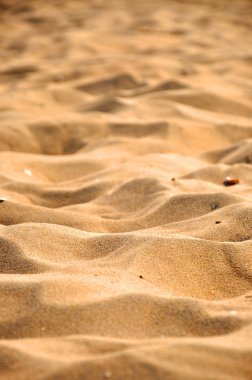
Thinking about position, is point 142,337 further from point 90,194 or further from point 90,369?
point 90,194

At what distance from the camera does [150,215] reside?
213cm

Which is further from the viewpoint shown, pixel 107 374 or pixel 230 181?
pixel 230 181

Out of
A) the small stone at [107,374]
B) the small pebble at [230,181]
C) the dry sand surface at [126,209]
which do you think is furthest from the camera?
the small pebble at [230,181]

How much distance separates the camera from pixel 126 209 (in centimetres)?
230

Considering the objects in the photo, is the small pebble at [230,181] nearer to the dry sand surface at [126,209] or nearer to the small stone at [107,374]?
the dry sand surface at [126,209]

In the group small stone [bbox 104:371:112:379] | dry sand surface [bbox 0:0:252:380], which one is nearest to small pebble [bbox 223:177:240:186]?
dry sand surface [bbox 0:0:252:380]

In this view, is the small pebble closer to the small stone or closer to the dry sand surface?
the dry sand surface

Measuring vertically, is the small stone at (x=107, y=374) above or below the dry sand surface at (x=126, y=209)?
above

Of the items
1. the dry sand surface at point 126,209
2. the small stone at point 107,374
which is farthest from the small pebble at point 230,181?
the small stone at point 107,374

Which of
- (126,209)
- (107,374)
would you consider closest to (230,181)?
(126,209)

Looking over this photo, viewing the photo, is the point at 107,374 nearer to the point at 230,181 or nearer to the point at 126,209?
the point at 126,209

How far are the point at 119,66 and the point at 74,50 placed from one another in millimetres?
819

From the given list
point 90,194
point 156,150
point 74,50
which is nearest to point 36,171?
point 90,194

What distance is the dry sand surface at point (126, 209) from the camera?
4.00 ft
